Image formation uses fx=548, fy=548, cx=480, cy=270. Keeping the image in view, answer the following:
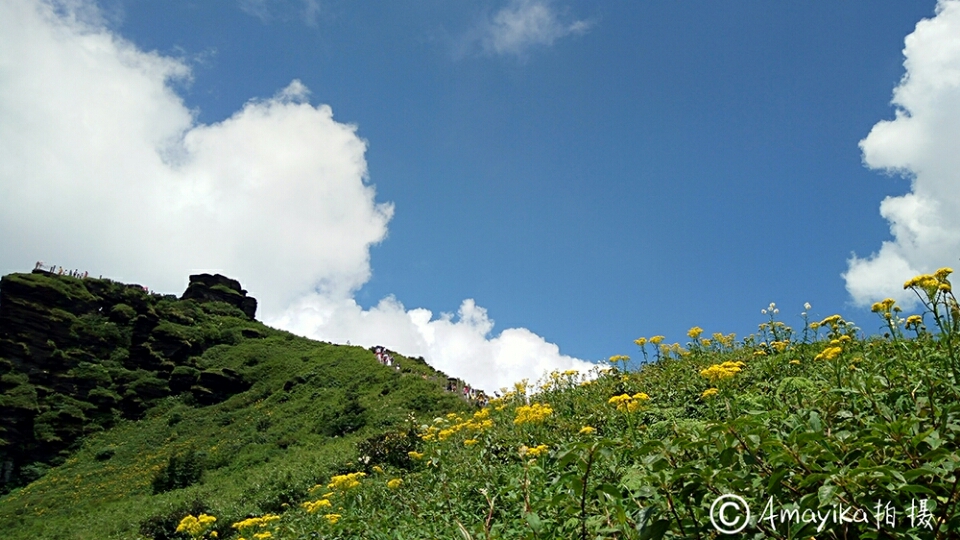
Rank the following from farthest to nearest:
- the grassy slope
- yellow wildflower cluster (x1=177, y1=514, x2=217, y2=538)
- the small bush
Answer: the small bush < the grassy slope < yellow wildflower cluster (x1=177, y1=514, x2=217, y2=538)

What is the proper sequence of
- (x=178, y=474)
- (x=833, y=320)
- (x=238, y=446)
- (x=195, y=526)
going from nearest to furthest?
(x=195, y=526) → (x=833, y=320) → (x=178, y=474) → (x=238, y=446)

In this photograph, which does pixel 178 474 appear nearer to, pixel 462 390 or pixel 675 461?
pixel 462 390

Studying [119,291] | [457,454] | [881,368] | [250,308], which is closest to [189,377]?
[119,291]

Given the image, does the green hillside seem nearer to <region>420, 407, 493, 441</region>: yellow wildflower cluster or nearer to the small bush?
<region>420, 407, 493, 441</region>: yellow wildflower cluster

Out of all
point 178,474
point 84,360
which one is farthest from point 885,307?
point 84,360

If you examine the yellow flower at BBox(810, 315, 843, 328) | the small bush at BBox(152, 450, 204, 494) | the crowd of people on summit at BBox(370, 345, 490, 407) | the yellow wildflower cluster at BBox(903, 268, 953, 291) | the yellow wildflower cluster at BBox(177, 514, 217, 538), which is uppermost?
the crowd of people on summit at BBox(370, 345, 490, 407)

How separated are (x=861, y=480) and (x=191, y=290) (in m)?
82.0

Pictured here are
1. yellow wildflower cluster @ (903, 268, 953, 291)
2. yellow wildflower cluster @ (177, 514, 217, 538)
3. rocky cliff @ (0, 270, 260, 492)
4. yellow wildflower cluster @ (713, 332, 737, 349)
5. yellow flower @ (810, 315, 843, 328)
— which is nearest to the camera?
yellow wildflower cluster @ (903, 268, 953, 291)

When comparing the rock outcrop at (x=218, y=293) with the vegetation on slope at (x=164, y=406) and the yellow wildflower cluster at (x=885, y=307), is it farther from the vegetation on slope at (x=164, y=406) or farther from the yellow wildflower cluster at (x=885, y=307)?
the yellow wildflower cluster at (x=885, y=307)

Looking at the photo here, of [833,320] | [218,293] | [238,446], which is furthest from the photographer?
[218,293]

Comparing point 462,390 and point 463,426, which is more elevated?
point 462,390

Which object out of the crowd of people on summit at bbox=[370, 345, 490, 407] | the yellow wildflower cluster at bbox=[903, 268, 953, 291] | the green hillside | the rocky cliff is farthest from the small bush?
the yellow wildflower cluster at bbox=[903, 268, 953, 291]

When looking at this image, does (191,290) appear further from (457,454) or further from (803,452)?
(803,452)

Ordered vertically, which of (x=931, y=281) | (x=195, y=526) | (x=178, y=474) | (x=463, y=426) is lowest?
(x=178, y=474)
